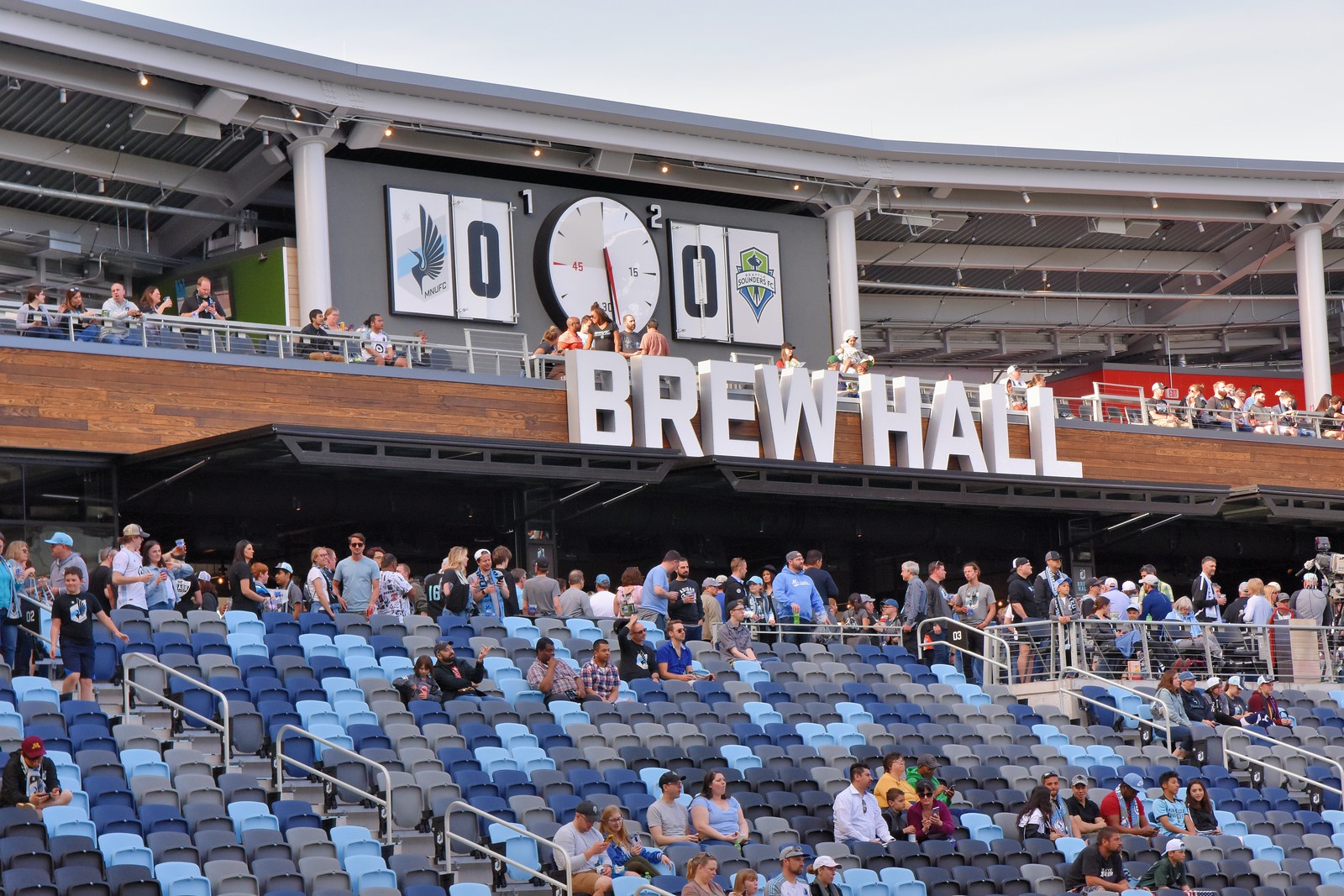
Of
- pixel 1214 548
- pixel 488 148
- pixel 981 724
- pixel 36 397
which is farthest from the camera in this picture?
pixel 1214 548

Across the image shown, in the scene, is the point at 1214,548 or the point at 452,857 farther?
the point at 1214,548

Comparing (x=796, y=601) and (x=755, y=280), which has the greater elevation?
(x=755, y=280)

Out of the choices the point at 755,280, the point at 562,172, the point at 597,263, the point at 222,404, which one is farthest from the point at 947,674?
the point at 562,172

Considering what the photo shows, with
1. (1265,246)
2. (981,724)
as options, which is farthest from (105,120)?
(1265,246)

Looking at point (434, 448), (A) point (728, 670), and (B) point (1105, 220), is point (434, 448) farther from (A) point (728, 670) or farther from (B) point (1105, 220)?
(B) point (1105, 220)

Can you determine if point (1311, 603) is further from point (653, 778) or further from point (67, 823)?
point (67, 823)

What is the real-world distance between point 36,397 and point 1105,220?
58.6 ft

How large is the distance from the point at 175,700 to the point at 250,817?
6.87 feet

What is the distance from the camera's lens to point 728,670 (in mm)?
16375

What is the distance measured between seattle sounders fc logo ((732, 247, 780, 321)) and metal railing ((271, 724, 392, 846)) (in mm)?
14798

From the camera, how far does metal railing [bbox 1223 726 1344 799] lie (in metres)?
16.7

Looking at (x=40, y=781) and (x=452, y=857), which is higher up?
(x=40, y=781)

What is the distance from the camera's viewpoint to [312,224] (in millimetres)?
22547

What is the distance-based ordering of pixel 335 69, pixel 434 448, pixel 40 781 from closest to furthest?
pixel 40 781 < pixel 434 448 < pixel 335 69
